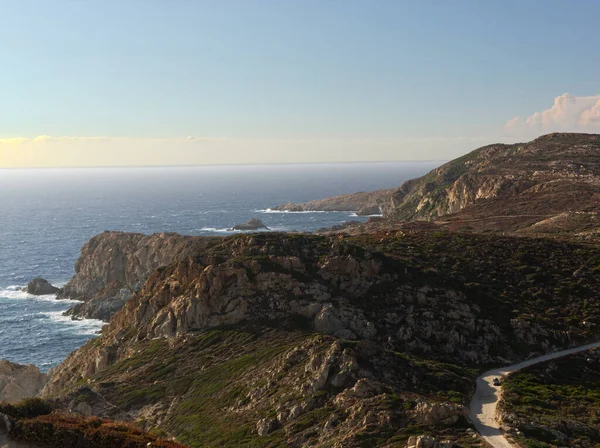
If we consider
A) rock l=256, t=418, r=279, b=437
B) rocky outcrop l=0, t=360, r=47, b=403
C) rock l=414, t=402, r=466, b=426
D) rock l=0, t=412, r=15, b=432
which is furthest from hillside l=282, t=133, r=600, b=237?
rock l=0, t=412, r=15, b=432

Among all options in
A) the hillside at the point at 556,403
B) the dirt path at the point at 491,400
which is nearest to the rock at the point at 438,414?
the dirt path at the point at 491,400

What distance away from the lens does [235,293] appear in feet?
Result: 193

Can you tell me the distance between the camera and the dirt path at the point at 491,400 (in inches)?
1299

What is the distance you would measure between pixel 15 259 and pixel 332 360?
143 metres

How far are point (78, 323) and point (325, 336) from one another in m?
68.7

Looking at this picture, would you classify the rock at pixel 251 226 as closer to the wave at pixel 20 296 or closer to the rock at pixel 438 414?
the wave at pixel 20 296

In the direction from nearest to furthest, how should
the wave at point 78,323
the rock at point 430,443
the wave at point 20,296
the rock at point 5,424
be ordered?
the rock at point 5,424 < the rock at point 430,443 < the wave at point 78,323 < the wave at point 20,296

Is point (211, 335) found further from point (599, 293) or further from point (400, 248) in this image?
point (599, 293)

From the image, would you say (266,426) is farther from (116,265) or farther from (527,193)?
(527,193)

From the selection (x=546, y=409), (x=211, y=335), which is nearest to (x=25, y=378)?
(x=211, y=335)

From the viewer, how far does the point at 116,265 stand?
123688mm

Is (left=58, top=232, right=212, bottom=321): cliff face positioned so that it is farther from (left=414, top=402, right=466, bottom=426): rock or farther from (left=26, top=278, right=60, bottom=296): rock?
(left=414, top=402, right=466, bottom=426): rock

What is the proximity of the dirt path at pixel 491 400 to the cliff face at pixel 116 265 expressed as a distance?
68432 millimetres

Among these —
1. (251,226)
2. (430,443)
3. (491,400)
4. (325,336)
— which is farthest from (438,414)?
(251,226)
